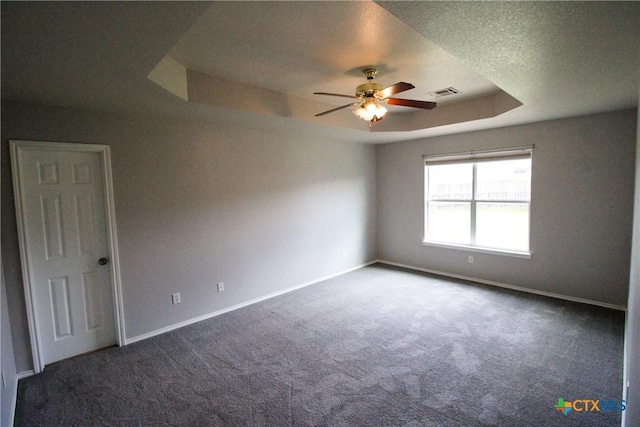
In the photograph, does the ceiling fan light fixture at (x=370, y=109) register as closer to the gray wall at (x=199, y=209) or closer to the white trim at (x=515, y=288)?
the gray wall at (x=199, y=209)

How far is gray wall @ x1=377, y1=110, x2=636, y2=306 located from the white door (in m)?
4.90

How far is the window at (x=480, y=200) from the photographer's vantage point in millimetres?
4438

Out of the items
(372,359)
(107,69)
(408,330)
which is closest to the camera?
(107,69)

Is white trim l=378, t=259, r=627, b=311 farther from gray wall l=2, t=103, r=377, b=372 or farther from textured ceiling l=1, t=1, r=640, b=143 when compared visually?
textured ceiling l=1, t=1, r=640, b=143

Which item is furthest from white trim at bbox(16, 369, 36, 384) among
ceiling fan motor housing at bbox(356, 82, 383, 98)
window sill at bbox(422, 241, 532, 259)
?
window sill at bbox(422, 241, 532, 259)

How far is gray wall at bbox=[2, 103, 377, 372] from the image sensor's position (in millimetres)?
2770

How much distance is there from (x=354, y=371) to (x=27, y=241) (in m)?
3.04

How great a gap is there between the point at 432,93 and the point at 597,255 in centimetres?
290

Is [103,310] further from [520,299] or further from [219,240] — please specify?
[520,299]

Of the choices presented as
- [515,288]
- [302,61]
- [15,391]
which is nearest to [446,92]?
[302,61]

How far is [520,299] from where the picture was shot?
4.07 metres

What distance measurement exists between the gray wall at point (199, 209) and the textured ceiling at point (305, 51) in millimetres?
296

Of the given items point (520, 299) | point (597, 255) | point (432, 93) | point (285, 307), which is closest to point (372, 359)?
point (285, 307)

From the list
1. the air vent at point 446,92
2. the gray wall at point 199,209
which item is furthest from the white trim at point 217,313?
the air vent at point 446,92
